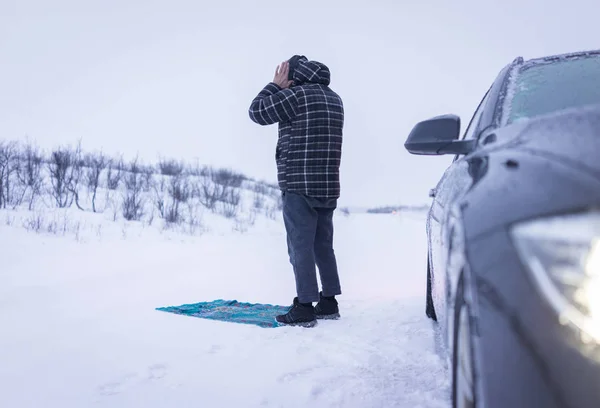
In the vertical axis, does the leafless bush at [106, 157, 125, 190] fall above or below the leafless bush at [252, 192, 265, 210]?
above

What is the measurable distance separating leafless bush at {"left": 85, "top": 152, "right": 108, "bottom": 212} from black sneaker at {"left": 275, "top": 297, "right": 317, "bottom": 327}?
8.94 meters

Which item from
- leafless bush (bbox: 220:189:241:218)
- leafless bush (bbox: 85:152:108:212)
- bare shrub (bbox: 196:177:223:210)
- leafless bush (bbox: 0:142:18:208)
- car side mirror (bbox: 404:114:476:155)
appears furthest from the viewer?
bare shrub (bbox: 196:177:223:210)

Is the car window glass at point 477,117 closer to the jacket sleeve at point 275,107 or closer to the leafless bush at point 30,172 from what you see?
the jacket sleeve at point 275,107

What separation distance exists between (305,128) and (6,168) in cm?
960

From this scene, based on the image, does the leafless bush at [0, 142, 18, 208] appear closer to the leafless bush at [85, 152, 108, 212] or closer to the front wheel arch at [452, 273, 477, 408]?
the leafless bush at [85, 152, 108, 212]

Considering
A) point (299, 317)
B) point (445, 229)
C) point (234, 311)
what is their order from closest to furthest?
point (445, 229)
point (299, 317)
point (234, 311)

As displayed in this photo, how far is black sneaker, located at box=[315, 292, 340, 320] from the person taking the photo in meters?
3.46

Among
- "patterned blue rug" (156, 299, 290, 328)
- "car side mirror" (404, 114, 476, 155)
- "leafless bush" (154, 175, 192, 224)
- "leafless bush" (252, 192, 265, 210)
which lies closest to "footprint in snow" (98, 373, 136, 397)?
"patterned blue rug" (156, 299, 290, 328)

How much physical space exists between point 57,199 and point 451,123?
10799mm

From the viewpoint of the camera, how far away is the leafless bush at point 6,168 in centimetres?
879

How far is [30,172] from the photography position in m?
11.1

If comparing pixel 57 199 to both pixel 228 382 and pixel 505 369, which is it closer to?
pixel 228 382

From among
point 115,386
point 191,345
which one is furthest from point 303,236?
point 115,386

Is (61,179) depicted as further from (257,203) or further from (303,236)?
(257,203)
